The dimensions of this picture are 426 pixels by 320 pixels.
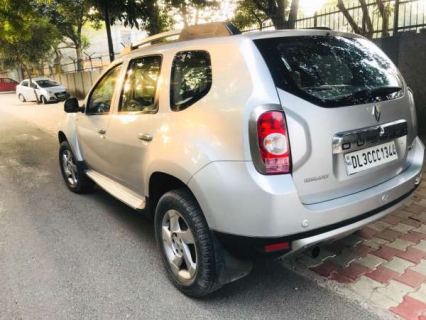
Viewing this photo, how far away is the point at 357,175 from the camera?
2.46 m

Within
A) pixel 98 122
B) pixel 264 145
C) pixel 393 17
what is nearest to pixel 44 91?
pixel 393 17

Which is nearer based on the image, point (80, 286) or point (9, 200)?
point (80, 286)

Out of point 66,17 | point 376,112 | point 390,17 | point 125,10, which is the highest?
point 66,17

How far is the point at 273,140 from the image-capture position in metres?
2.23

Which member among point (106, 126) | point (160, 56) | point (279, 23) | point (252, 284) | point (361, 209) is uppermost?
point (279, 23)

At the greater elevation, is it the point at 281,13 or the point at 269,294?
the point at 281,13

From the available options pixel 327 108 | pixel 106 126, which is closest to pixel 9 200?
pixel 106 126

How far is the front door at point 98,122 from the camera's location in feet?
12.8

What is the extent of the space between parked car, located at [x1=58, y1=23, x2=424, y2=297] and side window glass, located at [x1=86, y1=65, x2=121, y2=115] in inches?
34.4

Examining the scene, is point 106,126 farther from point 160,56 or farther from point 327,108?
point 327,108

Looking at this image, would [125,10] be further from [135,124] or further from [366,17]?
[366,17]

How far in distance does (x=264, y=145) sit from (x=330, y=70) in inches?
29.9

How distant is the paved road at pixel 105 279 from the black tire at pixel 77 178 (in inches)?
8.6

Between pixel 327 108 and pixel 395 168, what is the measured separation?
0.80 metres
